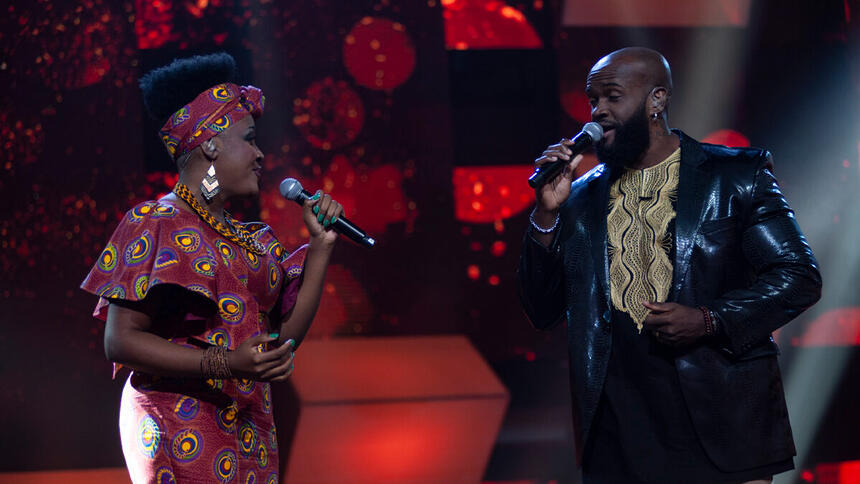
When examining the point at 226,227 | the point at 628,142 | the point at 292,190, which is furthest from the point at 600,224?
the point at 226,227

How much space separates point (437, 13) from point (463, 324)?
1.28m

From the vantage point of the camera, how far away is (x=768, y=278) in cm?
186

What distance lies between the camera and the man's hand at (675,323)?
1.79 meters

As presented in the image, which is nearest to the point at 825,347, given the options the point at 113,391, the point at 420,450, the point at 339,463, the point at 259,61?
the point at 420,450

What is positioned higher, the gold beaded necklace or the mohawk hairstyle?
the mohawk hairstyle

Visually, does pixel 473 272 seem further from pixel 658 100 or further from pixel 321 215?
pixel 321 215

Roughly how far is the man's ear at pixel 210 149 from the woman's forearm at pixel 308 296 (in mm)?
283

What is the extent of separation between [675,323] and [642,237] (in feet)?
0.88

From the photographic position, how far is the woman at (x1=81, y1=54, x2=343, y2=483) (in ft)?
5.34

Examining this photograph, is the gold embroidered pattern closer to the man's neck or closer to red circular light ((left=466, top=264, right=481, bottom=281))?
the man's neck

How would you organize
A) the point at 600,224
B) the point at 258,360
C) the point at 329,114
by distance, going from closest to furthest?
the point at 258,360, the point at 600,224, the point at 329,114

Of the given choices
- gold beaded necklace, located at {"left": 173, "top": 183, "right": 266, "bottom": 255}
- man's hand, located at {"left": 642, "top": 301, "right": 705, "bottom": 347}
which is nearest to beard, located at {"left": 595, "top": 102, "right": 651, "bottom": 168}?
man's hand, located at {"left": 642, "top": 301, "right": 705, "bottom": 347}

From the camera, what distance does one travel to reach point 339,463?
3383 millimetres

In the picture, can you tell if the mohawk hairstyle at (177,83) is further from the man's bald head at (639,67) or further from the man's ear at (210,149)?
the man's bald head at (639,67)
